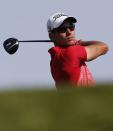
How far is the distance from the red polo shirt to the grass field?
11.8 ft

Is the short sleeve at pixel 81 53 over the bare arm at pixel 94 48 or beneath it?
over

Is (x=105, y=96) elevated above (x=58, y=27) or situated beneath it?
elevated above

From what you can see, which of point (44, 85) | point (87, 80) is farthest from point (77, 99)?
point (87, 80)

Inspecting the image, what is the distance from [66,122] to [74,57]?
4040 mm

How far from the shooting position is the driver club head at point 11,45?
8289 mm

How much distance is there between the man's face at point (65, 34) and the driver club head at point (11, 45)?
1.74 meters

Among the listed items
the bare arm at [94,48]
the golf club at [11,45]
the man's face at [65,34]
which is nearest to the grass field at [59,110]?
the man's face at [65,34]

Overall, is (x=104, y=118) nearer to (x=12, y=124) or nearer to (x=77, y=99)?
(x=77, y=99)

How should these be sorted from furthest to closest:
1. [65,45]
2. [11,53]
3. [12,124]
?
[11,53] → [65,45] → [12,124]

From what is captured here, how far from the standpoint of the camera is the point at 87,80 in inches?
233

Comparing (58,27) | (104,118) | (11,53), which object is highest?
(104,118)

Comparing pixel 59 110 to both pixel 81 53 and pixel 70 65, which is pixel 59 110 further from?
pixel 81 53

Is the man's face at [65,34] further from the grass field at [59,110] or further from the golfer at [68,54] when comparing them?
the grass field at [59,110]

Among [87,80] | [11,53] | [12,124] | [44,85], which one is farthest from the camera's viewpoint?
[11,53]
